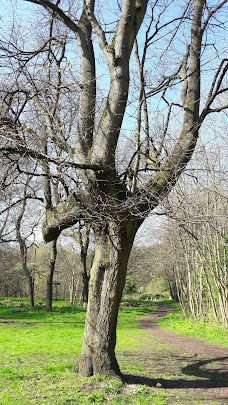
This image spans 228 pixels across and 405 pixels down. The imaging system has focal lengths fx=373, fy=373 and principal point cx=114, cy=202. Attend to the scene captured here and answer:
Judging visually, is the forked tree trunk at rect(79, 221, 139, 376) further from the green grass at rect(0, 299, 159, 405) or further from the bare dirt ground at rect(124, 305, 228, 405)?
the bare dirt ground at rect(124, 305, 228, 405)

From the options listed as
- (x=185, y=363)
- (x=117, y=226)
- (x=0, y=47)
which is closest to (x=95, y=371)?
(x=117, y=226)

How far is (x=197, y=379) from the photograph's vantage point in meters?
6.00

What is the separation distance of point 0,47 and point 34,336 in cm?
802

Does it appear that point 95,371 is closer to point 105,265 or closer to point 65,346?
point 105,265

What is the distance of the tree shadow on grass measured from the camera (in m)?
5.50

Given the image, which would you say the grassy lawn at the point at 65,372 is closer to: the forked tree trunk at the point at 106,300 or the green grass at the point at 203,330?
the forked tree trunk at the point at 106,300

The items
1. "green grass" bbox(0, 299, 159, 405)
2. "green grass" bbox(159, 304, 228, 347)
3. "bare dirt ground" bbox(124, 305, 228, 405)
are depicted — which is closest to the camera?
"green grass" bbox(0, 299, 159, 405)

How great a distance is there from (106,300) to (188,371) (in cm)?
239

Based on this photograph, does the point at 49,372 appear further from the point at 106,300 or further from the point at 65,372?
the point at 106,300

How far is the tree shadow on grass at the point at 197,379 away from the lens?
18.1 ft

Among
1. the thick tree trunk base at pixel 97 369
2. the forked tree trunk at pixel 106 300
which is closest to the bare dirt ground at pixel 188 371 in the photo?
the thick tree trunk base at pixel 97 369

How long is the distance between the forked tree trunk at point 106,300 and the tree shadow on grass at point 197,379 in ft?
1.55

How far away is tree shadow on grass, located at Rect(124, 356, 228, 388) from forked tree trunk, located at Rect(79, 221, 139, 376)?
0.47 m

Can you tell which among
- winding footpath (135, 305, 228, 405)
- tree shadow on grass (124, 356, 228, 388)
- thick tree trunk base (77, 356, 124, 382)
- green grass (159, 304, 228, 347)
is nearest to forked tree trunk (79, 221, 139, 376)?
thick tree trunk base (77, 356, 124, 382)
